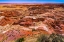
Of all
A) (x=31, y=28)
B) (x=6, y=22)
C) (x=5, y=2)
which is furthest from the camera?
(x=5, y=2)

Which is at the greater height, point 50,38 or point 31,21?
point 31,21

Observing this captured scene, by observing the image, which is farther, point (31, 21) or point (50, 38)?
point (31, 21)

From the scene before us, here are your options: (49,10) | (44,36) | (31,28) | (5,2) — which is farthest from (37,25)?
(5,2)

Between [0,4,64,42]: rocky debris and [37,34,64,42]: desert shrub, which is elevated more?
[0,4,64,42]: rocky debris

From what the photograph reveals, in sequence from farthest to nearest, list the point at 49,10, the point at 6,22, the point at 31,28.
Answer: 1. the point at 49,10
2. the point at 6,22
3. the point at 31,28

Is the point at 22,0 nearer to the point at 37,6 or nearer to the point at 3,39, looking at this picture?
the point at 37,6

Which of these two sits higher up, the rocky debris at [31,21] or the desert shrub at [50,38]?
the rocky debris at [31,21]

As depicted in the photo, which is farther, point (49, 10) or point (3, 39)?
point (49, 10)

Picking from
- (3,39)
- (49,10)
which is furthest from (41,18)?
(3,39)

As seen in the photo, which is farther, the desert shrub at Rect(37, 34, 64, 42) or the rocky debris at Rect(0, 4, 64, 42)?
the rocky debris at Rect(0, 4, 64, 42)
